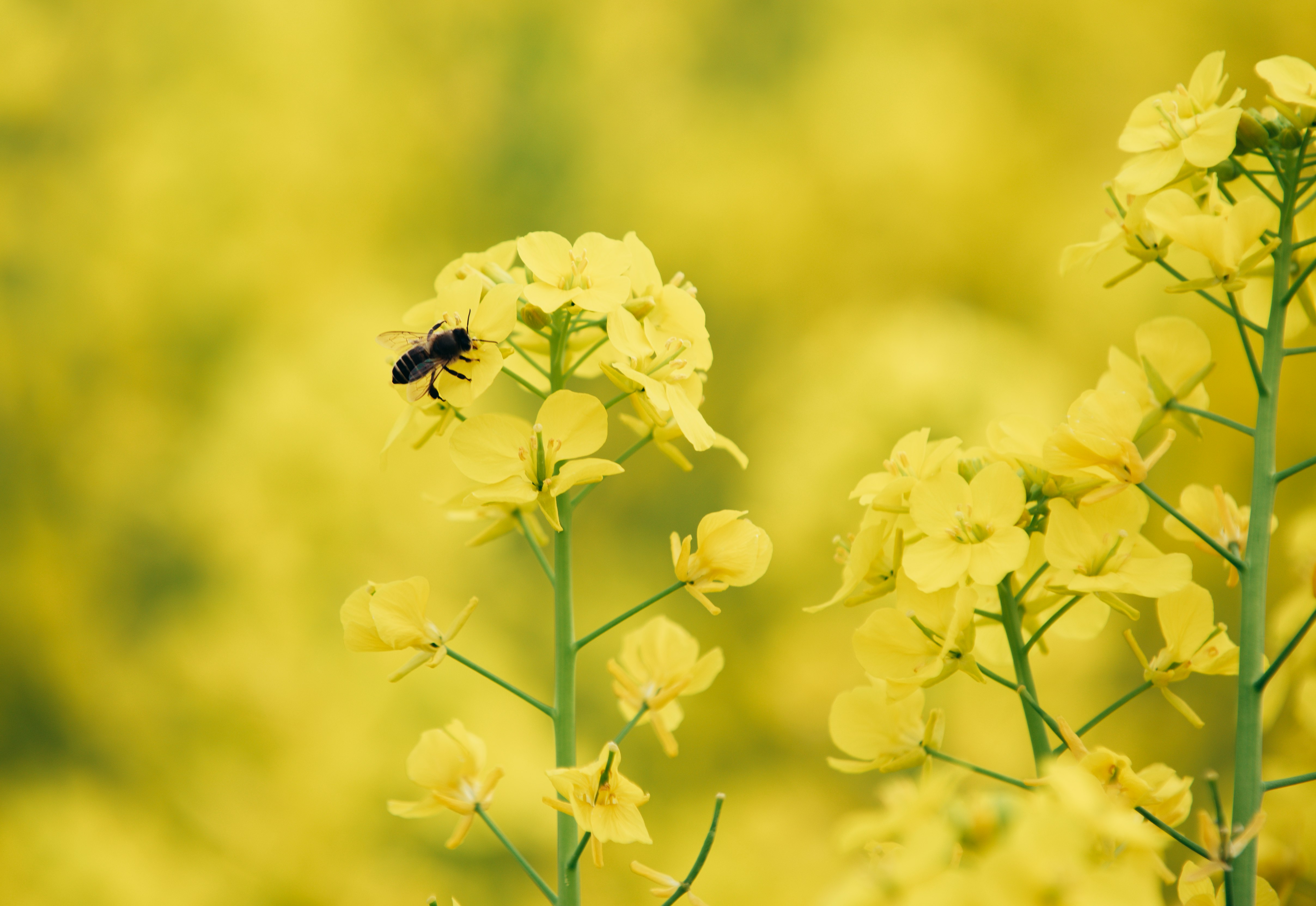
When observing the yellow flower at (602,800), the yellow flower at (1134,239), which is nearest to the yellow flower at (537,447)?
the yellow flower at (602,800)

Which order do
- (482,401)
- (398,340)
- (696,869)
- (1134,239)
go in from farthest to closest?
(482,401)
(398,340)
(1134,239)
(696,869)

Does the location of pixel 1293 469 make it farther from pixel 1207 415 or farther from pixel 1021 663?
pixel 1021 663

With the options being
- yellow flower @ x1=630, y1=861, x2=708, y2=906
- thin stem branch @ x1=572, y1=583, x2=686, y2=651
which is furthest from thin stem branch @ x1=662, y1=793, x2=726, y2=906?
thin stem branch @ x1=572, y1=583, x2=686, y2=651

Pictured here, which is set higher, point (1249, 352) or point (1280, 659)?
point (1249, 352)

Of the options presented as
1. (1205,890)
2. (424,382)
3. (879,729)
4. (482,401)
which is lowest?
(1205,890)

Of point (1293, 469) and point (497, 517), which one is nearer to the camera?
point (1293, 469)

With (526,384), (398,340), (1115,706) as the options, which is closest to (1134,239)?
(1115,706)

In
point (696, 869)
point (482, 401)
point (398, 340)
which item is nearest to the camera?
point (696, 869)
